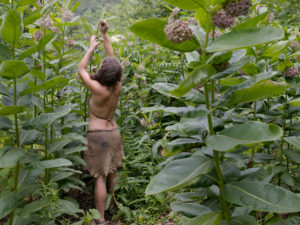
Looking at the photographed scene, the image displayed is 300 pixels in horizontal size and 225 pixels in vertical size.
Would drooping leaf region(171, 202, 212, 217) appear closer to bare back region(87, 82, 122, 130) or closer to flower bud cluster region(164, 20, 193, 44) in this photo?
flower bud cluster region(164, 20, 193, 44)

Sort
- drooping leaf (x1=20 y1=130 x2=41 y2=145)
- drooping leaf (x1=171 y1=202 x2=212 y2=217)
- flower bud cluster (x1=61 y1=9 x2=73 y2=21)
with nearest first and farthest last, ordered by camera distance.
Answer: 1. drooping leaf (x1=171 y1=202 x2=212 y2=217)
2. drooping leaf (x1=20 y1=130 x2=41 y2=145)
3. flower bud cluster (x1=61 y1=9 x2=73 y2=21)

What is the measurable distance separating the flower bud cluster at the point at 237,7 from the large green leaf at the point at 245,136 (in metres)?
0.51

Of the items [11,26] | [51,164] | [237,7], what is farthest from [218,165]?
Result: [11,26]

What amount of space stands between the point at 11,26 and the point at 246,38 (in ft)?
4.80

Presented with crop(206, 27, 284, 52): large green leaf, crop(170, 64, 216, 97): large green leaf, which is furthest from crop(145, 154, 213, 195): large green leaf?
crop(206, 27, 284, 52): large green leaf

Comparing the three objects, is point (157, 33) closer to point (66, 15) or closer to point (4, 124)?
point (4, 124)

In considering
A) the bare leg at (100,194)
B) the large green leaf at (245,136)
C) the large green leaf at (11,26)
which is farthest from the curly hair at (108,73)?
the large green leaf at (245,136)

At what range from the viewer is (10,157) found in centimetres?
196

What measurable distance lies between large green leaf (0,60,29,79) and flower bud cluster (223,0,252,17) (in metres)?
1.31

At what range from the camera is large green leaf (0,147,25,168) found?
1896 mm

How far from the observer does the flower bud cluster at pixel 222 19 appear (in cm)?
130

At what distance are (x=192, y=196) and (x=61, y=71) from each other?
2.23 metres

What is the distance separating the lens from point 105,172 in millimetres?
3734

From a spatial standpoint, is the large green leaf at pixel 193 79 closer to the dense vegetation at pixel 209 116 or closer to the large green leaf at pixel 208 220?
the dense vegetation at pixel 209 116
